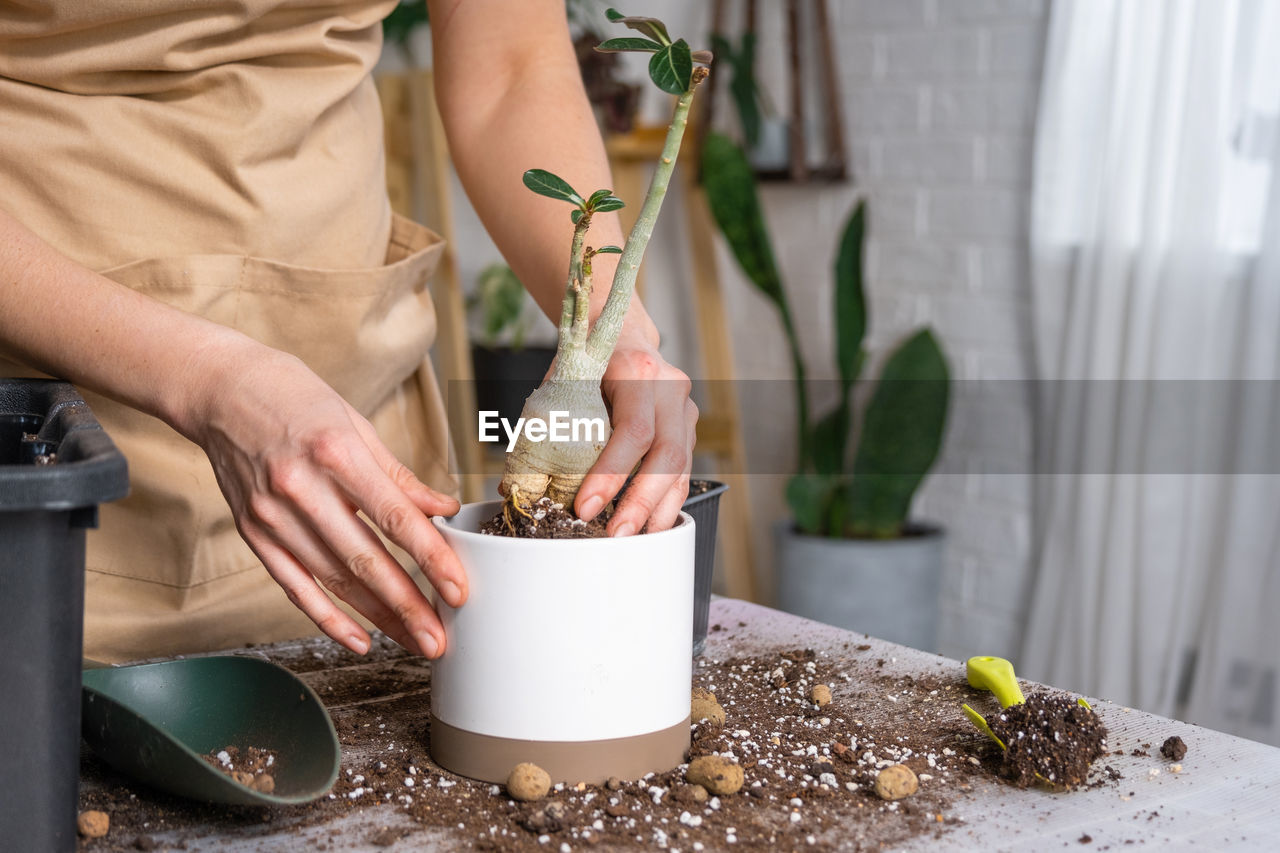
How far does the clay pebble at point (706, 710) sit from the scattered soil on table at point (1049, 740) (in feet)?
0.59

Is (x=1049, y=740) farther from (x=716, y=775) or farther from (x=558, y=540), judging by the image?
(x=558, y=540)

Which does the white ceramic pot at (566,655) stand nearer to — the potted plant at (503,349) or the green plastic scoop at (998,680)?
the green plastic scoop at (998,680)

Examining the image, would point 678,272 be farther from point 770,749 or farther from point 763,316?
point 770,749

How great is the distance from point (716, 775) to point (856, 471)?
187 cm

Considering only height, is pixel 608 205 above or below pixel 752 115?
below

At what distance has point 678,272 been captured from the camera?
10.9ft

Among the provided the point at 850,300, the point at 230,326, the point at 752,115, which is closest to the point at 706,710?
the point at 230,326

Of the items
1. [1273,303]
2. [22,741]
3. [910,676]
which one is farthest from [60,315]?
[1273,303]

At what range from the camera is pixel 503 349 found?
275cm

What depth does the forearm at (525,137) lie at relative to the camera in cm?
105

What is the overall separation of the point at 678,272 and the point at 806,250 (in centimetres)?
42

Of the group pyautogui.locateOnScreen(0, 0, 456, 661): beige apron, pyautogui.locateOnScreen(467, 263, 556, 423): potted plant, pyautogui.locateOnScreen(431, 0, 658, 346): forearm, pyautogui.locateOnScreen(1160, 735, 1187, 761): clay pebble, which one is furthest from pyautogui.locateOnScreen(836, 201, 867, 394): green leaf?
pyautogui.locateOnScreen(1160, 735, 1187, 761): clay pebble

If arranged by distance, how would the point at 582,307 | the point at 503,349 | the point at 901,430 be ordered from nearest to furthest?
1. the point at 582,307
2. the point at 901,430
3. the point at 503,349

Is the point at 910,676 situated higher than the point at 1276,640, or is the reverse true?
the point at 910,676
